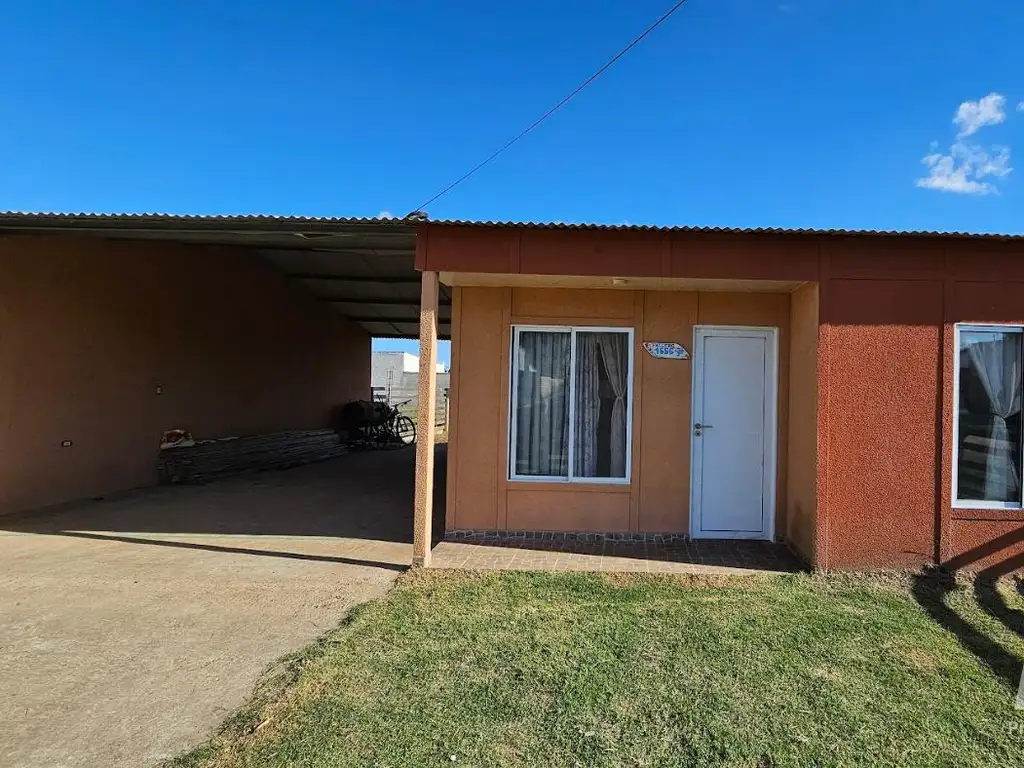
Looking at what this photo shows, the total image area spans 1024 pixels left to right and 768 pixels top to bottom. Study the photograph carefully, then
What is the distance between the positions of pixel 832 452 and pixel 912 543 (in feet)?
3.29

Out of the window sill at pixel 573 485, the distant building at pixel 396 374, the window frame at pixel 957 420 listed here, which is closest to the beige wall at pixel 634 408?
the window sill at pixel 573 485

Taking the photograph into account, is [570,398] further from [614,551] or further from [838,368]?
[838,368]

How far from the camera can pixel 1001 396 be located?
Answer: 5.49 meters

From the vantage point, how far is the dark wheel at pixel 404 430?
18.4 m

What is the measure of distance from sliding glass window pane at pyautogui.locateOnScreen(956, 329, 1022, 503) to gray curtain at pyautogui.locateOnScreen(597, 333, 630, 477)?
2.94 metres

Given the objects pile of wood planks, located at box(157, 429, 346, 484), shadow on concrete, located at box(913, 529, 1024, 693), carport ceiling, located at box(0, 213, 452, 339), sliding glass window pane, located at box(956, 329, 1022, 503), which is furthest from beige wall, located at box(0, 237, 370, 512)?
sliding glass window pane, located at box(956, 329, 1022, 503)

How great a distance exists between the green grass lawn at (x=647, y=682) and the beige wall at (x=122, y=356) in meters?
5.95

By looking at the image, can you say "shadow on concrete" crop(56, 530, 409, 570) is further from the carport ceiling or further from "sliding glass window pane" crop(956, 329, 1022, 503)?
"sliding glass window pane" crop(956, 329, 1022, 503)

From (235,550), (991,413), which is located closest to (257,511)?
(235,550)

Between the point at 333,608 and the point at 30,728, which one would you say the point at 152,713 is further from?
the point at 333,608

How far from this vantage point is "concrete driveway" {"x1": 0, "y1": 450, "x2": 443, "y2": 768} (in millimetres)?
3104

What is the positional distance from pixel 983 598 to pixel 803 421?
6.15ft

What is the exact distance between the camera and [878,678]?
357 cm

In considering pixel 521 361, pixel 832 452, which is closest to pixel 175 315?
pixel 521 361
